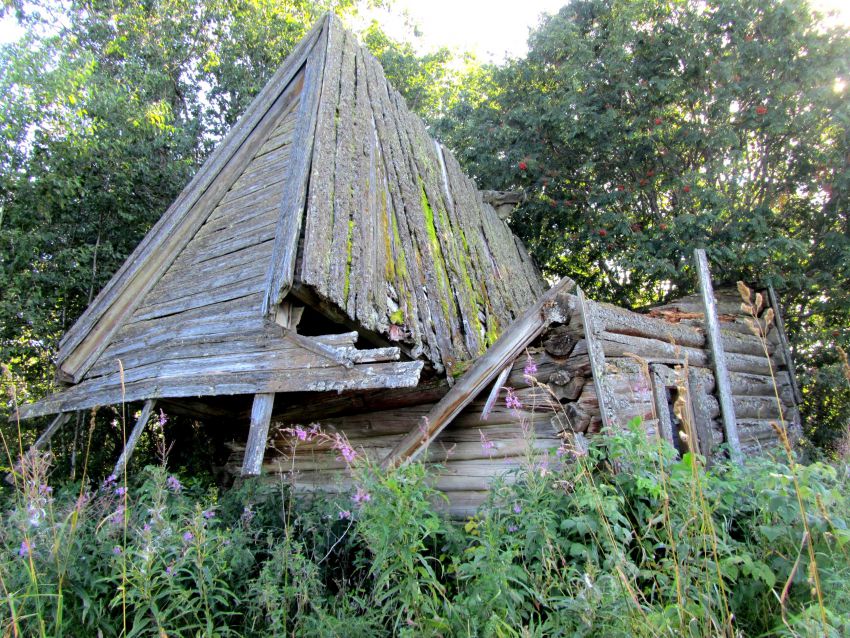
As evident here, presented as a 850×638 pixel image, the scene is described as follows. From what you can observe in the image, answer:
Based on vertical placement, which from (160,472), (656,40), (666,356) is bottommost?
(160,472)

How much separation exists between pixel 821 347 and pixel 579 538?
343 inches

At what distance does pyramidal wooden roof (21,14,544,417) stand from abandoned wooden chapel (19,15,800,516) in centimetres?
2

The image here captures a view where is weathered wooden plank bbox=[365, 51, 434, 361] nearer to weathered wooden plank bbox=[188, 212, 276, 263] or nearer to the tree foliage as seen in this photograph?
weathered wooden plank bbox=[188, 212, 276, 263]

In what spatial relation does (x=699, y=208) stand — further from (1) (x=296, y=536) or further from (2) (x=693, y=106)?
(1) (x=296, y=536)

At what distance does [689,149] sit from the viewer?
10727 millimetres

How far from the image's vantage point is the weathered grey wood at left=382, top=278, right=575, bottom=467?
510cm

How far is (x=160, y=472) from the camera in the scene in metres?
3.06

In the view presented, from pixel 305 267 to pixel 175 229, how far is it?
3.56 meters

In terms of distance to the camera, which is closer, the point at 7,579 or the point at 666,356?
the point at 7,579

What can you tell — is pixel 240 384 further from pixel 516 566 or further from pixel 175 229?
pixel 516 566

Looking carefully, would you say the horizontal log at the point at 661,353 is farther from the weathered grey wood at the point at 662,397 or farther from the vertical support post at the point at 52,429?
the vertical support post at the point at 52,429

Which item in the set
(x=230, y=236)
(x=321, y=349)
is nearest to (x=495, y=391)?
(x=321, y=349)

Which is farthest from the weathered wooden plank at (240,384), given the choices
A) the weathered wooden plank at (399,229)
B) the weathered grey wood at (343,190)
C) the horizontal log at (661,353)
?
the horizontal log at (661,353)

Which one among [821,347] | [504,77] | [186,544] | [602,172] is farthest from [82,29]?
[821,347]
